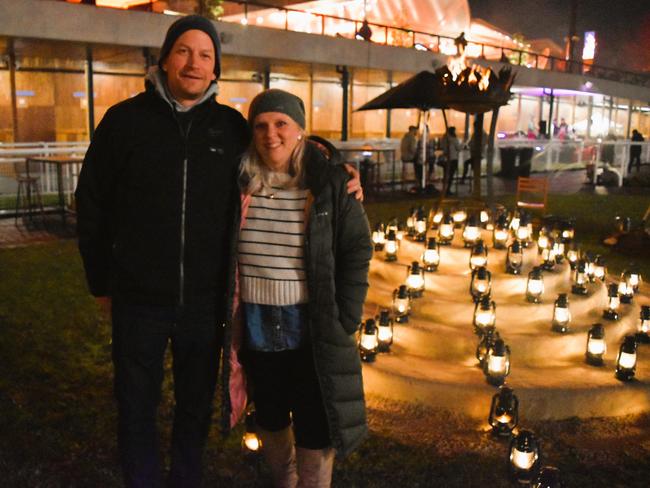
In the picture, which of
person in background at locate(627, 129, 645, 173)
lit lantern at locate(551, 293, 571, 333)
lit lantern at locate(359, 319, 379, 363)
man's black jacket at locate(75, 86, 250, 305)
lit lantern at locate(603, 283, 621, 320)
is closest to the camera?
man's black jacket at locate(75, 86, 250, 305)

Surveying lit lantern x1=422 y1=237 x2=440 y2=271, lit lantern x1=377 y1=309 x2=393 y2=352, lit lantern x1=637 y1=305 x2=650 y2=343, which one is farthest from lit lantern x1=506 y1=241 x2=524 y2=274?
lit lantern x1=377 y1=309 x2=393 y2=352

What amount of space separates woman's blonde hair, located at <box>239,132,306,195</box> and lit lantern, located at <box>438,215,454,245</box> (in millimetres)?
4035

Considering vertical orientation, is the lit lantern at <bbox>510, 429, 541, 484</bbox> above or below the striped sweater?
below

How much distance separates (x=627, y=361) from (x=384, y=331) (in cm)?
178

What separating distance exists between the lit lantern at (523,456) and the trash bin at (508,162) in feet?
67.6

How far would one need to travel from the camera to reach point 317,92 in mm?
25750

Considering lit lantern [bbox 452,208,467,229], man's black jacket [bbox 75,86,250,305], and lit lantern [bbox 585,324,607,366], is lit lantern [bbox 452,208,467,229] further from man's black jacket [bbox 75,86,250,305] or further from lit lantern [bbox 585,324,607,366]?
man's black jacket [bbox 75,86,250,305]

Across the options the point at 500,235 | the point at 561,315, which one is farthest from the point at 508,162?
the point at 561,315

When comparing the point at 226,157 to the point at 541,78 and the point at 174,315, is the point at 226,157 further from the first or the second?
the point at 541,78

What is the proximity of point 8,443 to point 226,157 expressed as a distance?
248cm

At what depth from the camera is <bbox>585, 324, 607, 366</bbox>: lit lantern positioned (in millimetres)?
5238

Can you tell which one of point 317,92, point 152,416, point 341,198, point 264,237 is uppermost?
point 317,92

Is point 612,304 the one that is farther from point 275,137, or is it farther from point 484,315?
point 275,137

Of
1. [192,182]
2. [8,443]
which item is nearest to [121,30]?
[8,443]
